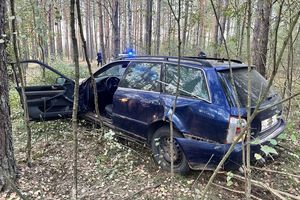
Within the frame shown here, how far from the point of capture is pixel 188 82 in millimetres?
4074

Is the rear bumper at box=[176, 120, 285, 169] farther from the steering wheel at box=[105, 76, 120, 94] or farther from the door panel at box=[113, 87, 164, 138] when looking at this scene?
the steering wheel at box=[105, 76, 120, 94]

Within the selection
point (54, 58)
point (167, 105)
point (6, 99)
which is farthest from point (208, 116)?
point (54, 58)

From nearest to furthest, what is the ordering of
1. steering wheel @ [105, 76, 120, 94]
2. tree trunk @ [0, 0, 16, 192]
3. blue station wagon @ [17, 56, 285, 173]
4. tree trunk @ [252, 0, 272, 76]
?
1. tree trunk @ [0, 0, 16, 192]
2. blue station wagon @ [17, 56, 285, 173]
3. steering wheel @ [105, 76, 120, 94]
4. tree trunk @ [252, 0, 272, 76]

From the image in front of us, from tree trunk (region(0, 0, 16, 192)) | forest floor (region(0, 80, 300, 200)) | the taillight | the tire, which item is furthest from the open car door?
the taillight

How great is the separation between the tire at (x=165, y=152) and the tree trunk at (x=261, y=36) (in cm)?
354

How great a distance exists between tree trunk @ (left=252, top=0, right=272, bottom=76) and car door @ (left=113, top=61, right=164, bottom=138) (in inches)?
127

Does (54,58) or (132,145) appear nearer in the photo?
(132,145)

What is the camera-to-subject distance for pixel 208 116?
3.65 meters

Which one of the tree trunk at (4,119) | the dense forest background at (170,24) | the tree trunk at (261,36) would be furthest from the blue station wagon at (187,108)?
the tree trunk at (261,36)

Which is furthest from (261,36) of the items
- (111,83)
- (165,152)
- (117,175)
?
→ (117,175)

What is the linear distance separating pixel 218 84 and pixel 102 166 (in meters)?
2.34

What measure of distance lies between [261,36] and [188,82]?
3.70 m

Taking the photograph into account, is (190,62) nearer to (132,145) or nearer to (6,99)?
(132,145)

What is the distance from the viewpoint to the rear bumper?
A: 3.53 metres
